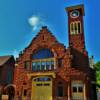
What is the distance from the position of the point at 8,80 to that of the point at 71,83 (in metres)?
16.2

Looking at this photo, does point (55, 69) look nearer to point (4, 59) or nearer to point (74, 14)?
point (74, 14)

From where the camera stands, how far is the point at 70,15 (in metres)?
37.0

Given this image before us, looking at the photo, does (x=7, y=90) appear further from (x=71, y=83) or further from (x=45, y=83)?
(x=71, y=83)

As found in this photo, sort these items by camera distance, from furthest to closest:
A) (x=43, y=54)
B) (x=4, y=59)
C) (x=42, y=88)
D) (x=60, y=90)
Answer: (x=4, y=59), (x=43, y=54), (x=42, y=88), (x=60, y=90)

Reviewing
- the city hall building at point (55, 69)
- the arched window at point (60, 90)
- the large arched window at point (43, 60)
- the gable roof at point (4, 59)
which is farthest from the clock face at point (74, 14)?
the gable roof at point (4, 59)

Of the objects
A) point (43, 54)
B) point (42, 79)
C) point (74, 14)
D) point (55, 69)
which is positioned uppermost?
point (74, 14)

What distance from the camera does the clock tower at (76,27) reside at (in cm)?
3438

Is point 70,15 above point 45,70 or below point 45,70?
above

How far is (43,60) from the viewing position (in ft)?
109

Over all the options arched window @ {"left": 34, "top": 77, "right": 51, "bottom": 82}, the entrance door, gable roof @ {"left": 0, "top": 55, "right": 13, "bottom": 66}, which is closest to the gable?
arched window @ {"left": 34, "top": 77, "right": 51, "bottom": 82}

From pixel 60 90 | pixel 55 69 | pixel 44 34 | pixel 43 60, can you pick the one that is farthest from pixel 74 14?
pixel 60 90

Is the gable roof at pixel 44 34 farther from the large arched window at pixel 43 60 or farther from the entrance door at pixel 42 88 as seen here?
the entrance door at pixel 42 88

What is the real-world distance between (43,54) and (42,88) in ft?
17.2

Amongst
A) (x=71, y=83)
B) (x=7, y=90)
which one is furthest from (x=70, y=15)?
(x=7, y=90)
